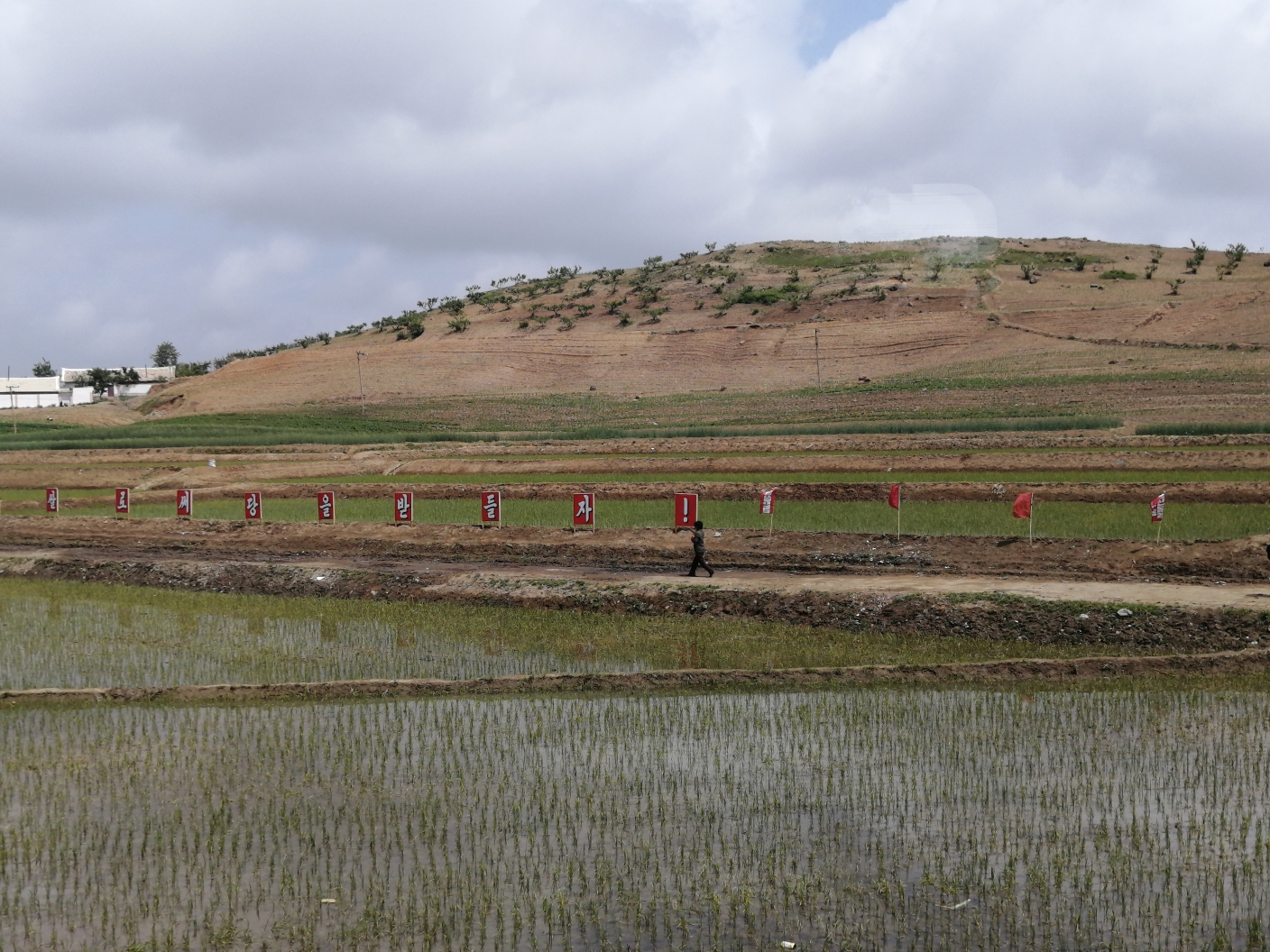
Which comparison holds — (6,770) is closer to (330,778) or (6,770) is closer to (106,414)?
(330,778)

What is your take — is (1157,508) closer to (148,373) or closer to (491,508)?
(491,508)

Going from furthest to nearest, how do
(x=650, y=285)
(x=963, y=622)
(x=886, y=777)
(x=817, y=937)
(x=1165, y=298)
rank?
(x=650, y=285), (x=1165, y=298), (x=963, y=622), (x=886, y=777), (x=817, y=937)

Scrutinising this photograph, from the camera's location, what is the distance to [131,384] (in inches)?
6112

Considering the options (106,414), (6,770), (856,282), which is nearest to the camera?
(6,770)

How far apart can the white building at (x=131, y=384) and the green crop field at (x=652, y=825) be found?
133 m

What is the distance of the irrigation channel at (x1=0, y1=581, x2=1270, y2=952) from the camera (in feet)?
34.0

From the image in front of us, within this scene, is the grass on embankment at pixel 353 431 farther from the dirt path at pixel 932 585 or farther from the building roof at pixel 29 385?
the building roof at pixel 29 385

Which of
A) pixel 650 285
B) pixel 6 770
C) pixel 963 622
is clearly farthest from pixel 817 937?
pixel 650 285

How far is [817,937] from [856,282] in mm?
114089

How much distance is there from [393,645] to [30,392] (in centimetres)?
16283

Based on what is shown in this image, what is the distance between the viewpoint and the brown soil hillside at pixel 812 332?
90.6 m

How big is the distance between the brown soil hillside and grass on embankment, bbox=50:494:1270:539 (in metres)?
47.0

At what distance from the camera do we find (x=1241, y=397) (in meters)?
62.4

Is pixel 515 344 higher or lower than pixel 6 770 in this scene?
higher
